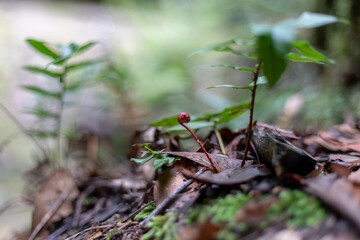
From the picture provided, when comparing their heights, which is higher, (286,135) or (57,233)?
(286,135)

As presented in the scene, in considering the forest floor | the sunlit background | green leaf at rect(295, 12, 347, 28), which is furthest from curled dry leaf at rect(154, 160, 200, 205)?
the sunlit background

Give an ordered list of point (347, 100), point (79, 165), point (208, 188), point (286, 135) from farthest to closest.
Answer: point (347, 100) < point (79, 165) < point (286, 135) < point (208, 188)

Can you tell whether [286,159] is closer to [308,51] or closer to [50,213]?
[308,51]

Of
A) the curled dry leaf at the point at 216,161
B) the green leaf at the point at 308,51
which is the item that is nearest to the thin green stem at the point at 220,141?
the curled dry leaf at the point at 216,161

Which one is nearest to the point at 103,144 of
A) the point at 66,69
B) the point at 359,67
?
the point at 66,69

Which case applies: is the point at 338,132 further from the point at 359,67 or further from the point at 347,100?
the point at 359,67

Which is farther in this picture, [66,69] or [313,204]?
[66,69]

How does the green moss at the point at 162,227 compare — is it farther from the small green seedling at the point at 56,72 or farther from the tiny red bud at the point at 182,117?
the small green seedling at the point at 56,72

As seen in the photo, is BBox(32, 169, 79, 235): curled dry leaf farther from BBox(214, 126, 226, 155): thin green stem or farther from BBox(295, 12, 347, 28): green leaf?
BBox(295, 12, 347, 28): green leaf
